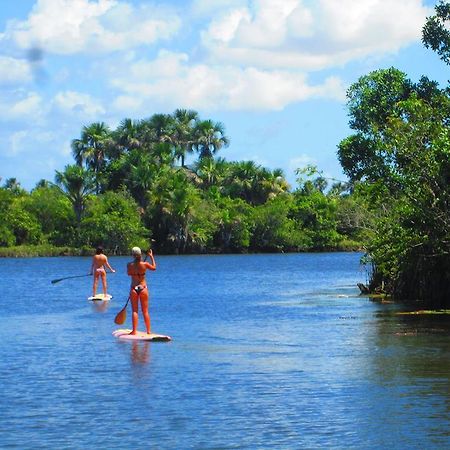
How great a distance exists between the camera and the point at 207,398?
15555 millimetres

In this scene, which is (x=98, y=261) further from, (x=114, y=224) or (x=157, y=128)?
(x=157, y=128)

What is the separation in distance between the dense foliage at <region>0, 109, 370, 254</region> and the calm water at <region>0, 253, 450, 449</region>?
64486mm

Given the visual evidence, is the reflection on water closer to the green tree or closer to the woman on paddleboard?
the woman on paddleboard

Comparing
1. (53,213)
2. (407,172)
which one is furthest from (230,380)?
(53,213)

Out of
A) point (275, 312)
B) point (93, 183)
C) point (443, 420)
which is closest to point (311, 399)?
point (443, 420)

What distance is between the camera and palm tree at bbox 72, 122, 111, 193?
10850 cm

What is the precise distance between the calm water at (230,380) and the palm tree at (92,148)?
252 feet

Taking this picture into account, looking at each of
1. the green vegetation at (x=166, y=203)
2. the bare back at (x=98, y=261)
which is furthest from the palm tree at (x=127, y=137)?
the bare back at (x=98, y=261)

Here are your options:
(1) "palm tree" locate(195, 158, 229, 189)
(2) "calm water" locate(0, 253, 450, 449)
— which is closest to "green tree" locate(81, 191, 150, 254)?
(1) "palm tree" locate(195, 158, 229, 189)

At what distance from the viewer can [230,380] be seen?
677 inches

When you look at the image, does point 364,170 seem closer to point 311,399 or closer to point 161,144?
point 311,399

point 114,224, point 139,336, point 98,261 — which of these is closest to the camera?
point 139,336

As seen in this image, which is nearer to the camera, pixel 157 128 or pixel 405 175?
pixel 405 175

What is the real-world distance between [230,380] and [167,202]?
263 feet
